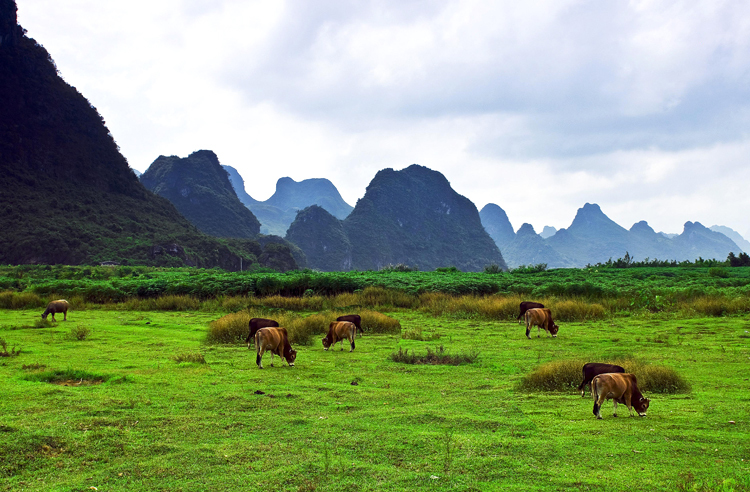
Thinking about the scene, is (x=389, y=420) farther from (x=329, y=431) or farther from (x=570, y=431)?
(x=570, y=431)

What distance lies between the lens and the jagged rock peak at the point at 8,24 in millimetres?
95312

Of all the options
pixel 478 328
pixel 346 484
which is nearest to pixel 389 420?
pixel 346 484

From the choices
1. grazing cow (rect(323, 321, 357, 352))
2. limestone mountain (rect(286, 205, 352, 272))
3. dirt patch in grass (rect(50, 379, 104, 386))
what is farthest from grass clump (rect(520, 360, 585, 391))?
limestone mountain (rect(286, 205, 352, 272))

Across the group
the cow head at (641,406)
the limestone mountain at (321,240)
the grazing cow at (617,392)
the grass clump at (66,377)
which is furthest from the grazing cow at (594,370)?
A: the limestone mountain at (321,240)

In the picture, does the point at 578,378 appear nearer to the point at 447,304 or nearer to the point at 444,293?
the point at 447,304

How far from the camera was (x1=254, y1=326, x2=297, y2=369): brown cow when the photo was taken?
1082 cm

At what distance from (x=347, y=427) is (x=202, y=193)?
169m

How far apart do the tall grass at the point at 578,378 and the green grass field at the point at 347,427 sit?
0.90 ft

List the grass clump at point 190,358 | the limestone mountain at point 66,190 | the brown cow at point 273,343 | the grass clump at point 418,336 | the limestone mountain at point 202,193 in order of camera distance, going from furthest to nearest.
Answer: the limestone mountain at point 202,193, the limestone mountain at point 66,190, the grass clump at point 418,336, the grass clump at point 190,358, the brown cow at point 273,343

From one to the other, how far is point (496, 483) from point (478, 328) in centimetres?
1417

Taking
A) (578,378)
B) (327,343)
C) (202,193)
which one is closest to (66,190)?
(202,193)

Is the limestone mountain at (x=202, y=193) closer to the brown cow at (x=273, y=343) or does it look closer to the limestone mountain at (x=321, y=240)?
the limestone mountain at (x=321, y=240)

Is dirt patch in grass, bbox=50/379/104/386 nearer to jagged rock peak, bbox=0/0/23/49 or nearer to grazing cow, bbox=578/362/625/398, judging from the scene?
grazing cow, bbox=578/362/625/398

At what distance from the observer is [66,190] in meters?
85.6
